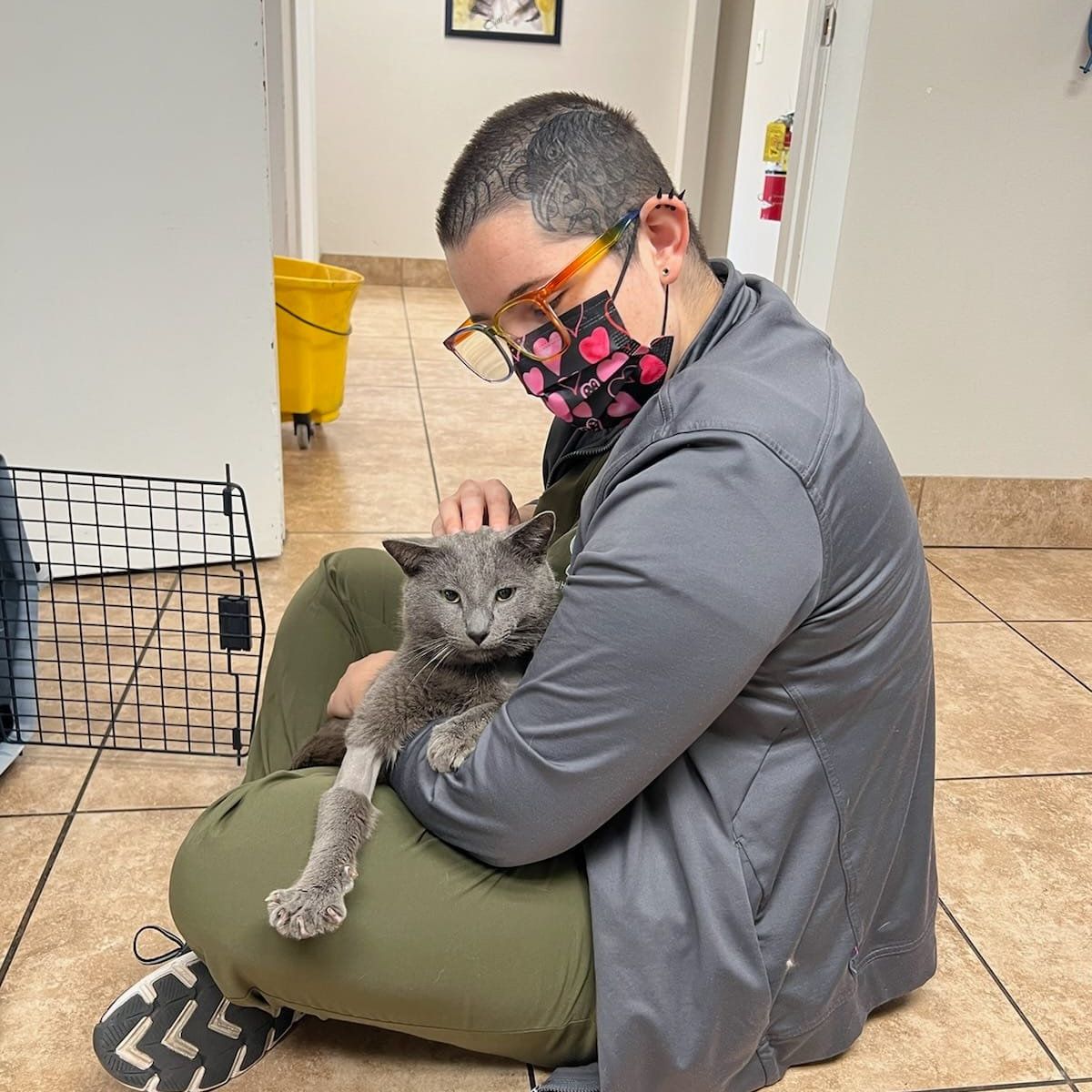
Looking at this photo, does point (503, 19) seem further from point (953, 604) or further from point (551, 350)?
point (551, 350)

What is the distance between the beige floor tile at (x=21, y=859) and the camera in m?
1.35

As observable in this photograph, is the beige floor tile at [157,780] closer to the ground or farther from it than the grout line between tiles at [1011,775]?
closer to the ground

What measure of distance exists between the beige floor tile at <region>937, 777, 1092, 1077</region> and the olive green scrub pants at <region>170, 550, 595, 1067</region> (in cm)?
63

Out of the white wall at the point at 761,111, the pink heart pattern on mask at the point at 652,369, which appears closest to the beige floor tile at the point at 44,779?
the pink heart pattern on mask at the point at 652,369

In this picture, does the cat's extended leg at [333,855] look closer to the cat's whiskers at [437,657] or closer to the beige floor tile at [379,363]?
the cat's whiskers at [437,657]

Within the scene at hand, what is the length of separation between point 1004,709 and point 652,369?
129cm

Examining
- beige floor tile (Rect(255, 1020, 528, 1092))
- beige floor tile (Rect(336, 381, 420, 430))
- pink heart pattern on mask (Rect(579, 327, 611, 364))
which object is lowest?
beige floor tile (Rect(336, 381, 420, 430))

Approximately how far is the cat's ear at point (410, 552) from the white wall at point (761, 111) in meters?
3.20

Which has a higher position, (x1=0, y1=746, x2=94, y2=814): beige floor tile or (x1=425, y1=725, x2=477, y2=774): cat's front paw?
(x1=425, y1=725, x2=477, y2=774): cat's front paw

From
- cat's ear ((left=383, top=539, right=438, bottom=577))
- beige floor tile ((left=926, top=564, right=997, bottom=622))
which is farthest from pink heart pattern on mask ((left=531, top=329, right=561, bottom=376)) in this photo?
beige floor tile ((left=926, top=564, right=997, bottom=622))

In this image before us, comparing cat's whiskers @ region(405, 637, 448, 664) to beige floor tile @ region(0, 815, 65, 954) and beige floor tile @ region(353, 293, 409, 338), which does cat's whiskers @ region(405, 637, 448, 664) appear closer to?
beige floor tile @ region(0, 815, 65, 954)

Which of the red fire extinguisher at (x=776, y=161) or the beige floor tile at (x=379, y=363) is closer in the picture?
the red fire extinguisher at (x=776, y=161)

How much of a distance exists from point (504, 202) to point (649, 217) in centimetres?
14

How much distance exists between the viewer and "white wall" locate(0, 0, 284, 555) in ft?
6.49
